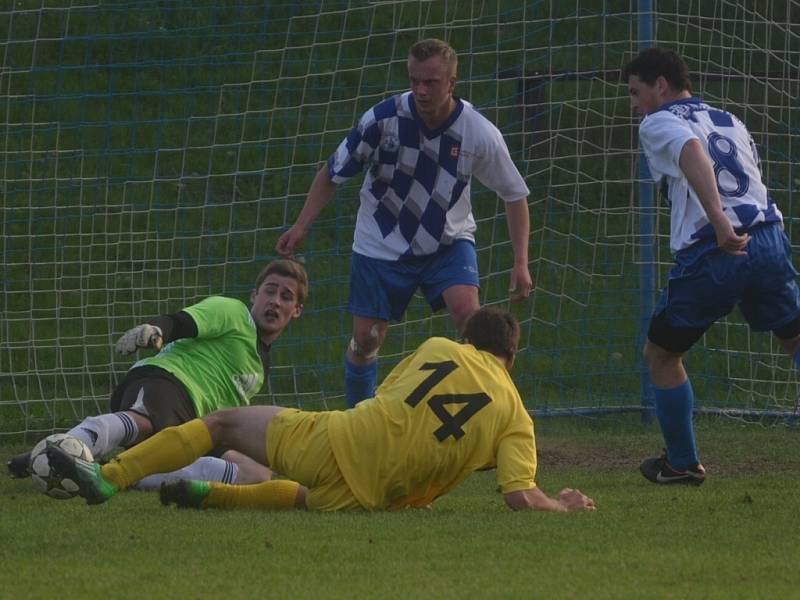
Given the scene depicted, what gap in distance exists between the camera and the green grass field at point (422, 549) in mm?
4613

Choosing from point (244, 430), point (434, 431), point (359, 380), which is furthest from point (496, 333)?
point (359, 380)

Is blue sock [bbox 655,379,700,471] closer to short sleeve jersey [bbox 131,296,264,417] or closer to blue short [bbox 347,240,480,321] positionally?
blue short [bbox 347,240,480,321]

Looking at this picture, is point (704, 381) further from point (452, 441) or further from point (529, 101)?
point (452, 441)

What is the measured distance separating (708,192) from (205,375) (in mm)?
2401

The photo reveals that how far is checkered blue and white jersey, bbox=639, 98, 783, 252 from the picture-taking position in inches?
268

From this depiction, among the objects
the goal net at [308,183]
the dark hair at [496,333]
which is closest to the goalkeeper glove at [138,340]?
the dark hair at [496,333]

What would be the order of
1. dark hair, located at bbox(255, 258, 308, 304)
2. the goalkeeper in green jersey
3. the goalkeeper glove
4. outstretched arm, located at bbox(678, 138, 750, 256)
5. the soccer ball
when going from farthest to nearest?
dark hair, located at bbox(255, 258, 308, 304) → the goalkeeper in green jersey → outstretched arm, located at bbox(678, 138, 750, 256) → the goalkeeper glove → the soccer ball

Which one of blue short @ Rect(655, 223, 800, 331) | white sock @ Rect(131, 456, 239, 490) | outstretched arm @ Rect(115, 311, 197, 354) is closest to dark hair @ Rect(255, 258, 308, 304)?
outstretched arm @ Rect(115, 311, 197, 354)

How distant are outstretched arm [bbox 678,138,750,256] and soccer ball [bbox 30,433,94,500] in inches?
103

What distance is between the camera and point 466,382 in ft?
19.5

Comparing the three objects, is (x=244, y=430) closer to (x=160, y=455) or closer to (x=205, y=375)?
(x=160, y=455)

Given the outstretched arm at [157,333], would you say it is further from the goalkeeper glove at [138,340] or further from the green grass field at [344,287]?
the green grass field at [344,287]

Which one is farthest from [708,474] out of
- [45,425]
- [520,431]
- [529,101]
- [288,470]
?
[529,101]

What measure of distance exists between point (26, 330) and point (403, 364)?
603 cm
